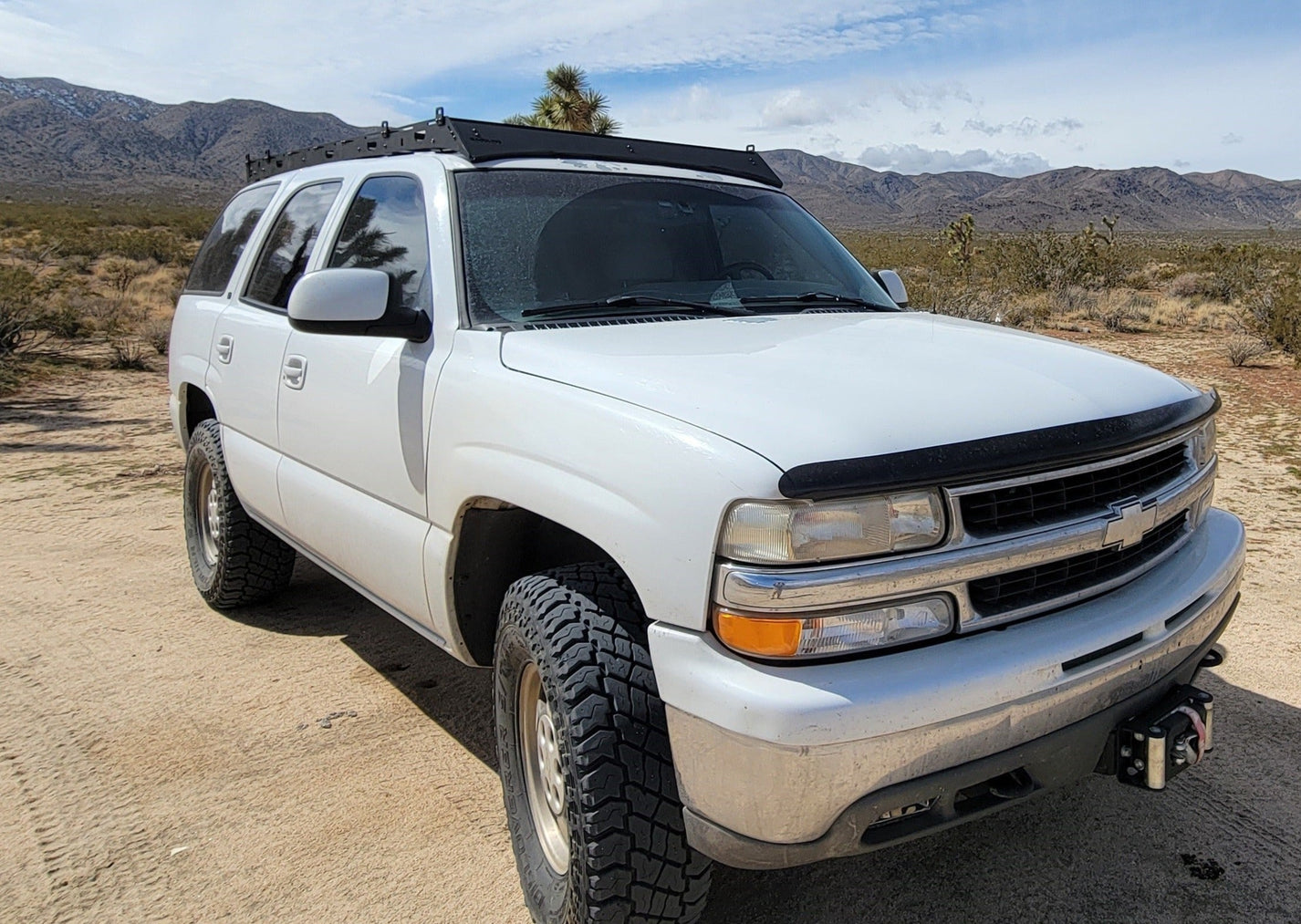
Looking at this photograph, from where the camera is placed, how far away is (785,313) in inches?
130

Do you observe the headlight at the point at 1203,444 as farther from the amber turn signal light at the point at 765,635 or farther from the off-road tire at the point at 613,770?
the off-road tire at the point at 613,770

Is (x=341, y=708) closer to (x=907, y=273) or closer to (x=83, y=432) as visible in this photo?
(x=83, y=432)

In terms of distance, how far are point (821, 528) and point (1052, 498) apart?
60cm

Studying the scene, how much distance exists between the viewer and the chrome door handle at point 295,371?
3689 mm

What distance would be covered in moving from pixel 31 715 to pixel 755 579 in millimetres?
3169

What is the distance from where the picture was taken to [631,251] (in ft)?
11.1

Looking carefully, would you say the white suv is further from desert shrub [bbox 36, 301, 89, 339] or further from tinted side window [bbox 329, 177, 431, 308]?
desert shrub [bbox 36, 301, 89, 339]

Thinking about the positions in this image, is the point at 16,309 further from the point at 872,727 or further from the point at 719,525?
the point at 872,727

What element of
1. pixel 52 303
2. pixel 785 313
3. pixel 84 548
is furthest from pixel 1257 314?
pixel 52 303

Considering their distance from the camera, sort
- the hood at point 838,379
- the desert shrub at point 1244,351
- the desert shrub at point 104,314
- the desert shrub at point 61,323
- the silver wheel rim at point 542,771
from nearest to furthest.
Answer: the hood at point 838,379 → the silver wheel rim at point 542,771 → the desert shrub at point 1244,351 → the desert shrub at point 61,323 → the desert shrub at point 104,314

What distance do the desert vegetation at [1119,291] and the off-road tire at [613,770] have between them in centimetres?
1260

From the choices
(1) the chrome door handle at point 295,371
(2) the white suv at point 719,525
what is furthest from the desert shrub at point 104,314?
(2) the white suv at point 719,525

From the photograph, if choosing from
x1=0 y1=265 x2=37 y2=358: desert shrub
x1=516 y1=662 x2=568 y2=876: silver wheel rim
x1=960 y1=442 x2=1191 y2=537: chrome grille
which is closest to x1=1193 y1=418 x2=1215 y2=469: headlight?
x1=960 y1=442 x2=1191 y2=537: chrome grille

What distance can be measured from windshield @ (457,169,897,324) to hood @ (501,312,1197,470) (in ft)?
0.81
